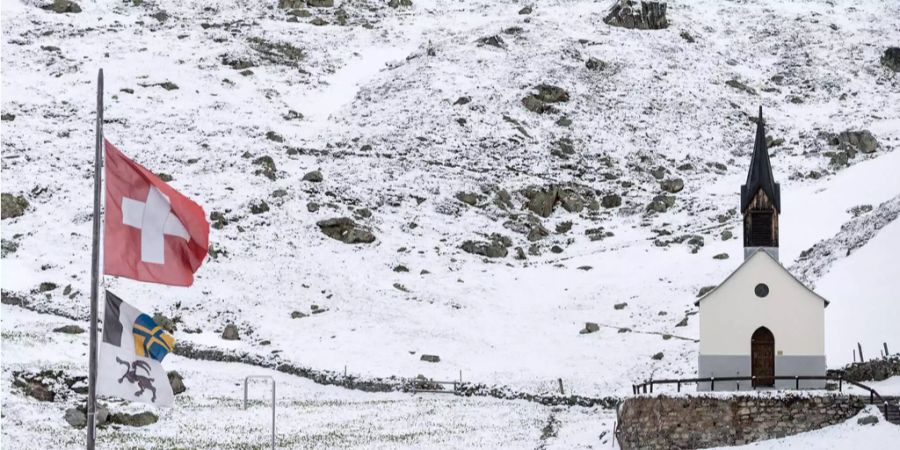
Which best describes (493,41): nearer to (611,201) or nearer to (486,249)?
(611,201)

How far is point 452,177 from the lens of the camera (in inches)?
3413

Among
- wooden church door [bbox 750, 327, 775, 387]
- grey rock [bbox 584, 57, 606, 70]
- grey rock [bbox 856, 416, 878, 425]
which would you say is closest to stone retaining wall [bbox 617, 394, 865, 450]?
grey rock [bbox 856, 416, 878, 425]

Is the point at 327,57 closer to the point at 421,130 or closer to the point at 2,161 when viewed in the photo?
the point at 421,130

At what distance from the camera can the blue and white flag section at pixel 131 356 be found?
53.2ft

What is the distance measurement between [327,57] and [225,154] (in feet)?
107

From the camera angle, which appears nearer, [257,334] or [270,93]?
[257,334]

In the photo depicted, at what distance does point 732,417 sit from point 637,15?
96.1 meters

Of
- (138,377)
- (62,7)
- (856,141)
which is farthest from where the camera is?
(62,7)

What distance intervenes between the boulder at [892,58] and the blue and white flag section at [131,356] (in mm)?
108081

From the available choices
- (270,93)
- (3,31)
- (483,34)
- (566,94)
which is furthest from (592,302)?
(3,31)

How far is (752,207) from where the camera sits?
1580 inches

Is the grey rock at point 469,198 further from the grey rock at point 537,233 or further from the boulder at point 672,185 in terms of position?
the boulder at point 672,185

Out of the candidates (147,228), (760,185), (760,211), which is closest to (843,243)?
(760,211)

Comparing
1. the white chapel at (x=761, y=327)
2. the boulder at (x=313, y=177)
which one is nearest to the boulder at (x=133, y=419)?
the white chapel at (x=761, y=327)
